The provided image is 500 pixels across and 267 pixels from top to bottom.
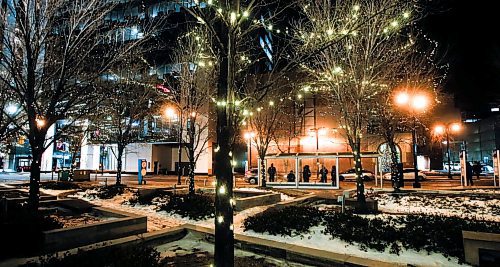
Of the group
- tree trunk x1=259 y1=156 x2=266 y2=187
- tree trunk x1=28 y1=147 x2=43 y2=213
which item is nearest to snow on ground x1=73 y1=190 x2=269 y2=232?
tree trunk x1=28 y1=147 x2=43 y2=213

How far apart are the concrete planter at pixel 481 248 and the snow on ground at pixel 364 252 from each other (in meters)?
0.31

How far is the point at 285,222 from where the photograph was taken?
8586mm

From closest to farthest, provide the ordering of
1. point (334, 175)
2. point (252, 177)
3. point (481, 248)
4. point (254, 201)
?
point (481, 248) < point (254, 201) < point (334, 175) < point (252, 177)

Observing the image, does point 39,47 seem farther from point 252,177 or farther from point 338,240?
point 252,177

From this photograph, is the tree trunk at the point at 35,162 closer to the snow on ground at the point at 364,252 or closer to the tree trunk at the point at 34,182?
the tree trunk at the point at 34,182

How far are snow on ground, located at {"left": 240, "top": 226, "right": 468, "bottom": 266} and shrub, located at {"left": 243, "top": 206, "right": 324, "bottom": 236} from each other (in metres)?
0.21

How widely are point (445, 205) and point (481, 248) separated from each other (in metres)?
8.43

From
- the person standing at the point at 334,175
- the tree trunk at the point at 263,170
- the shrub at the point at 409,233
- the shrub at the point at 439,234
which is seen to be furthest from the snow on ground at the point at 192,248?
the person standing at the point at 334,175

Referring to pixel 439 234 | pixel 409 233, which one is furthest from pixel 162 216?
pixel 439 234

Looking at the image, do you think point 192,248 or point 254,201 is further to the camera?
point 254,201

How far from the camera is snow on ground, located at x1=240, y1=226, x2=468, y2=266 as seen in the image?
240 inches

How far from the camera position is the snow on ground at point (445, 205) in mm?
11297

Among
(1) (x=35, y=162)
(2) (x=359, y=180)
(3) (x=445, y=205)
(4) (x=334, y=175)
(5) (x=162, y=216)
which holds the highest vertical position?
(1) (x=35, y=162)

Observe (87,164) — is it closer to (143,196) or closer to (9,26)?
(143,196)
